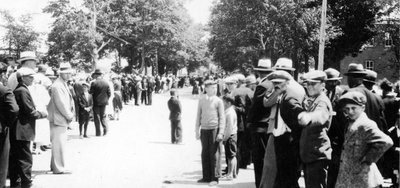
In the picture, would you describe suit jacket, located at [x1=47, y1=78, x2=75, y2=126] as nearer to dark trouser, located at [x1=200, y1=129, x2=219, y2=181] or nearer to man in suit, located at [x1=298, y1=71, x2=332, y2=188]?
dark trouser, located at [x1=200, y1=129, x2=219, y2=181]

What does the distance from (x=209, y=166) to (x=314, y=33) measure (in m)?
26.3

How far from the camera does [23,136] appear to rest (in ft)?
26.0

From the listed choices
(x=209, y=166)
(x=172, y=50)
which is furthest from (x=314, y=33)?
(x=172, y=50)

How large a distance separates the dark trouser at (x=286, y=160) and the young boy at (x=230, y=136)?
2678 millimetres

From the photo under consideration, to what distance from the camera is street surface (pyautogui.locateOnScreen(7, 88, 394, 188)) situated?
28.1ft

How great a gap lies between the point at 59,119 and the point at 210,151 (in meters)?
3.03

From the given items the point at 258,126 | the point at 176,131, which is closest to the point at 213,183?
the point at 258,126

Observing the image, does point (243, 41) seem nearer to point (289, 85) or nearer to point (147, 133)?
point (147, 133)

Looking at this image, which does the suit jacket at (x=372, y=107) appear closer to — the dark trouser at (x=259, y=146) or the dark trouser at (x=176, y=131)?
the dark trouser at (x=259, y=146)

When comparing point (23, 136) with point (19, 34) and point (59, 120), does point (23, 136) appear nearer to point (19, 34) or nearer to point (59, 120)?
point (59, 120)

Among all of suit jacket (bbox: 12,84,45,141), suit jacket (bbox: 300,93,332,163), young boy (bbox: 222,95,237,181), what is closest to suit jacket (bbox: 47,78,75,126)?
suit jacket (bbox: 12,84,45,141)

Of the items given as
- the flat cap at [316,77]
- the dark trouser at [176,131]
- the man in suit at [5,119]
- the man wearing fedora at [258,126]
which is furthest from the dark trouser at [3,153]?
the dark trouser at [176,131]

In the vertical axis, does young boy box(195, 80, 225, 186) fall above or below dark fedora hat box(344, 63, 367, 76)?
below

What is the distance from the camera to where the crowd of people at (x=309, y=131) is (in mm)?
4879
